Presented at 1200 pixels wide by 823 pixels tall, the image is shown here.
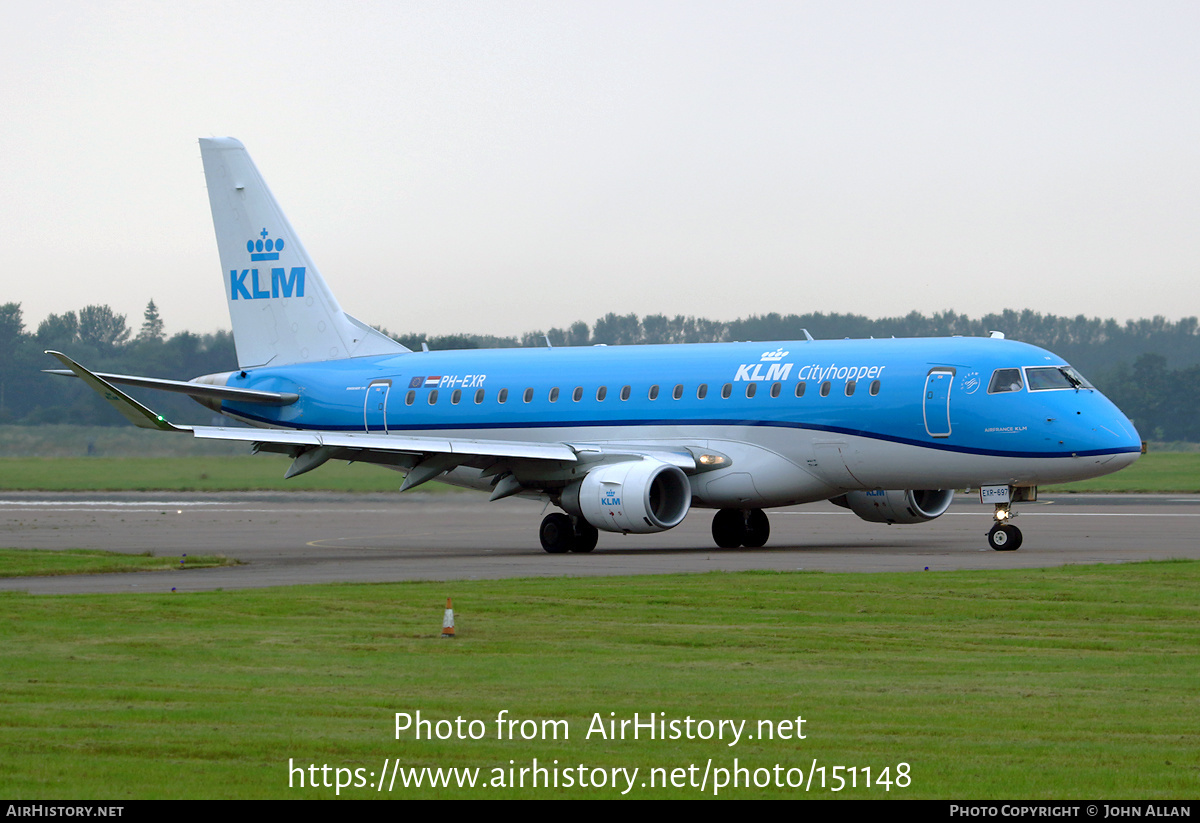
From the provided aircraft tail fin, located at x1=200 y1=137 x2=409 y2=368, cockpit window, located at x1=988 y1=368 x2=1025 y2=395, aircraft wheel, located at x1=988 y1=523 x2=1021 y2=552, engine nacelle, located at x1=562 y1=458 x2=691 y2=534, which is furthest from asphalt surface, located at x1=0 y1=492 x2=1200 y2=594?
aircraft tail fin, located at x1=200 y1=137 x2=409 y2=368

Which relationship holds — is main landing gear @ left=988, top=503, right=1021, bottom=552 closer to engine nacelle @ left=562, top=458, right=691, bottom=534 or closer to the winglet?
engine nacelle @ left=562, top=458, right=691, bottom=534

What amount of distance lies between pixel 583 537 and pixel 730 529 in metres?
3.26

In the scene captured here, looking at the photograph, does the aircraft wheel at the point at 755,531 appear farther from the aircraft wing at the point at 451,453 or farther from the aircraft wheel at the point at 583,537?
the aircraft wheel at the point at 583,537

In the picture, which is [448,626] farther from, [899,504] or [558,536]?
[899,504]

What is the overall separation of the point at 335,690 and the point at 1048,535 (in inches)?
933

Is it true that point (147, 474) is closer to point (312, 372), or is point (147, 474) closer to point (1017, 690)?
point (312, 372)

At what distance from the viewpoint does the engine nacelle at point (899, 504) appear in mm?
32125

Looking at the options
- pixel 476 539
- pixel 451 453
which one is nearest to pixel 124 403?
pixel 451 453

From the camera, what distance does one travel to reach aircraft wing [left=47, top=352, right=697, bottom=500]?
30594 millimetres

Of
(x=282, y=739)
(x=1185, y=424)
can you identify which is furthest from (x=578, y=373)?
(x=1185, y=424)

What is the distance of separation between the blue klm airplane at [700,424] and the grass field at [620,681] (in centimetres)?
744

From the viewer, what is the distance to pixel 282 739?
10.4 meters

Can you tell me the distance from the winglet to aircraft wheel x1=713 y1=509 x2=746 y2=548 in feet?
35.4

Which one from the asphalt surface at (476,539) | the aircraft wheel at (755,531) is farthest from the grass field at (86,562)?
the aircraft wheel at (755,531)
